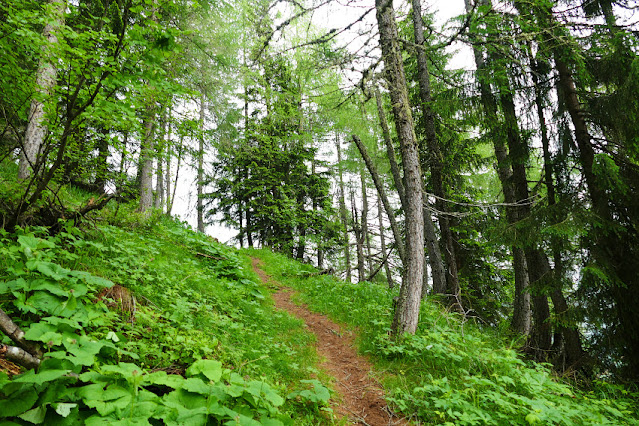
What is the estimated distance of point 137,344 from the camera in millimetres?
2855

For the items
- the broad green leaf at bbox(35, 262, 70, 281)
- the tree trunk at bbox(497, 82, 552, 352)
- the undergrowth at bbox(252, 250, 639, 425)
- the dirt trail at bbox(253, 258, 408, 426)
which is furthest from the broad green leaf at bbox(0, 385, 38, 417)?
the tree trunk at bbox(497, 82, 552, 352)

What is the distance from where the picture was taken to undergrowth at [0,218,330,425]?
1891 millimetres

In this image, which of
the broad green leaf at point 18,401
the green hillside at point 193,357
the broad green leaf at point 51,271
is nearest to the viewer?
the broad green leaf at point 18,401

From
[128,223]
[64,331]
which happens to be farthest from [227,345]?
[128,223]

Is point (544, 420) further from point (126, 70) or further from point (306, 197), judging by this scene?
point (306, 197)

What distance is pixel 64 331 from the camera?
2307 mm

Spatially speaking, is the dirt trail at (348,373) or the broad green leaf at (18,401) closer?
the broad green leaf at (18,401)

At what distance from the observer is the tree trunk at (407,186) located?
5.49m

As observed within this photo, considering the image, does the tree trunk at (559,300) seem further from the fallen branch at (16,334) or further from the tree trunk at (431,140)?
the fallen branch at (16,334)

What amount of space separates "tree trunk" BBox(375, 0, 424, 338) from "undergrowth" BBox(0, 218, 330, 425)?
1.83m

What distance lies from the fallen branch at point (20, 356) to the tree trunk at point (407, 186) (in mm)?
4739

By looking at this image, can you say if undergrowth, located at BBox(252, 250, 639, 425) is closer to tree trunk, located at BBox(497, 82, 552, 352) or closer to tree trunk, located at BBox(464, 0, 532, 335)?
tree trunk, located at BBox(497, 82, 552, 352)

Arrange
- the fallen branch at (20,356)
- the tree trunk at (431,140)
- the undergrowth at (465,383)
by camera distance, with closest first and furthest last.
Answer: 1. the fallen branch at (20,356)
2. the undergrowth at (465,383)
3. the tree trunk at (431,140)

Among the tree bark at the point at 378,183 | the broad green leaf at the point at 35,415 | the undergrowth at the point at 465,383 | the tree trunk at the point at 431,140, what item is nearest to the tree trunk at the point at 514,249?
the tree trunk at the point at 431,140
